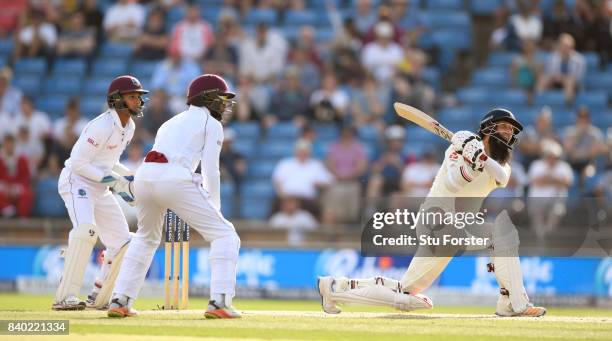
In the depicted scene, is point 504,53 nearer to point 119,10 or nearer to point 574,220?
point 574,220

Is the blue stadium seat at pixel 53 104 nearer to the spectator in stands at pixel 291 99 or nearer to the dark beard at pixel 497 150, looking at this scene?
the spectator in stands at pixel 291 99

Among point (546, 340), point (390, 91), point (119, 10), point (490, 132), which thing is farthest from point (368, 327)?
point (119, 10)

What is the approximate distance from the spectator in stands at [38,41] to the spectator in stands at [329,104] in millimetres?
5002

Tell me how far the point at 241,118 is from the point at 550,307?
19.6 ft

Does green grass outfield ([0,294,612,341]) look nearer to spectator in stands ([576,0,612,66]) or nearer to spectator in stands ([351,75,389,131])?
spectator in stands ([351,75,389,131])

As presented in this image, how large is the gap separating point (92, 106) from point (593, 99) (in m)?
7.88

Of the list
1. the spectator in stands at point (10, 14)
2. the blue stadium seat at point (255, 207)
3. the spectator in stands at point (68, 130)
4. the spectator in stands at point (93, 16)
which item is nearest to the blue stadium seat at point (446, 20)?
the blue stadium seat at point (255, 207)

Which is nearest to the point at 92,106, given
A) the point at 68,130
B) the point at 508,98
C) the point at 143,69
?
the point at 68,130

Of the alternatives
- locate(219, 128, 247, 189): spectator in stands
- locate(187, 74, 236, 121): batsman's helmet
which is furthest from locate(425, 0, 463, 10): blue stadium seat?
locate(187, 74, 236, 121): batsman's helmet

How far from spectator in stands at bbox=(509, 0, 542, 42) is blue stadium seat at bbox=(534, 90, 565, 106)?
3.56 ft

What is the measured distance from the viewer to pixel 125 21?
20031mm

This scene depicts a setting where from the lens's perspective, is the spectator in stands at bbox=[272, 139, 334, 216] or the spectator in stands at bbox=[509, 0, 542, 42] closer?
the spectator in stands at bbox=[272, 139, 334, 216]

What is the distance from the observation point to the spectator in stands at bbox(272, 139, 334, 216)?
16.8m

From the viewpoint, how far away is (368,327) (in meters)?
9.23
